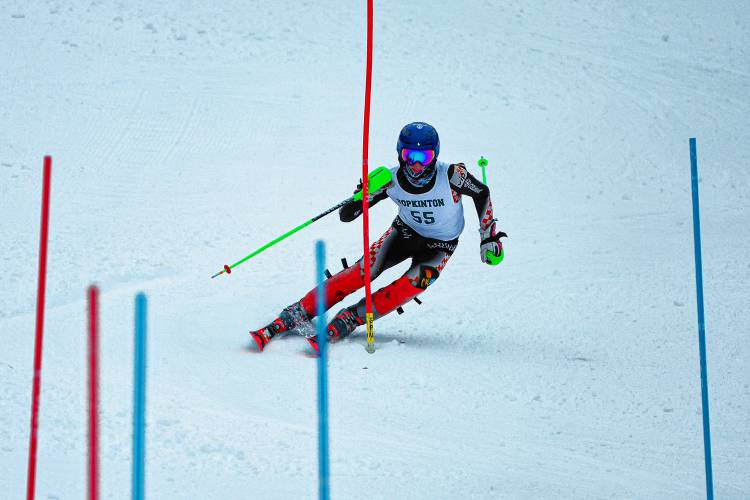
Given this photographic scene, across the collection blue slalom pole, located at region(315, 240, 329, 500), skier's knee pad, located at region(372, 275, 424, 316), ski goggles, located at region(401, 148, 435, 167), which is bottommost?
blue slalom pole, located at region(315, 240, 329, 500)

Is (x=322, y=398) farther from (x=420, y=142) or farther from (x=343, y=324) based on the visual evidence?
(x=343, y=324)

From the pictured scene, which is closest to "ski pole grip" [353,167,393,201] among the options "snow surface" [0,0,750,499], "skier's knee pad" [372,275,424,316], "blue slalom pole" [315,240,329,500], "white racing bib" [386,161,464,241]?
"white racing bib" [386,161,464,241]

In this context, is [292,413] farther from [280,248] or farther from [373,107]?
[373,107]

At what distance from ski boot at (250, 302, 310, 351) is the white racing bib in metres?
0.85

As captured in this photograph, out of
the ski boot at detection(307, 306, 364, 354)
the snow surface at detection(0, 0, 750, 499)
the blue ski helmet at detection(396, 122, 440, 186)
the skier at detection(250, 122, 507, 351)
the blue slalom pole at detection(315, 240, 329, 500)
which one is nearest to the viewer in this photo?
the blue slalom pole at detection(315, 240, 329, 500)

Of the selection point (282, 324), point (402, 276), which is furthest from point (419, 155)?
point (282, 324)

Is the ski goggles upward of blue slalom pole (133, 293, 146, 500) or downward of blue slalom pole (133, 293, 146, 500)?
upward

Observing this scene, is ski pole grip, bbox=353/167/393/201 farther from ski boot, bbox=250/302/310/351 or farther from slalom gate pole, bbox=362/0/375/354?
ski boot, bbox=250/302/310/351

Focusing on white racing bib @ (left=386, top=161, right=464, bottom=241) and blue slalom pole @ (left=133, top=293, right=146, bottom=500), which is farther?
white racing bib @ (left=386, top=161, right=464, bottom=241)

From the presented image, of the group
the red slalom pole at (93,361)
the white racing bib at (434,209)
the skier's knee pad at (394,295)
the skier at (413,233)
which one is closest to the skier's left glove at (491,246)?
the skier at (413,233)

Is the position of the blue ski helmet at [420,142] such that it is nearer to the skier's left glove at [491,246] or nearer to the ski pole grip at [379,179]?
the ski pole grip at [379,179]

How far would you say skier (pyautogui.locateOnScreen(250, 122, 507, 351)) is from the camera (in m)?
5.77

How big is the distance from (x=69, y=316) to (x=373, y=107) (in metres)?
6.03

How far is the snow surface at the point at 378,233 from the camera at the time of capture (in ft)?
14.5
